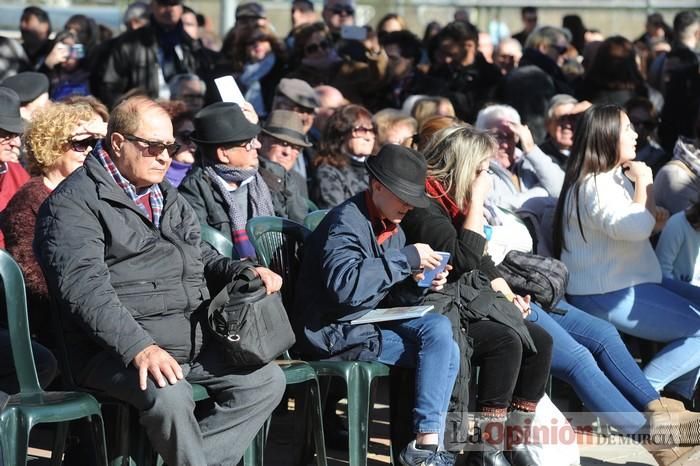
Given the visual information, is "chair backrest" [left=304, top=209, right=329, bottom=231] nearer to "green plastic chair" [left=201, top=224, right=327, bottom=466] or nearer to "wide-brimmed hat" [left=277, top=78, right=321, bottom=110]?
"green plastic chair" [left=201, top=224, right=327, bottom=466]

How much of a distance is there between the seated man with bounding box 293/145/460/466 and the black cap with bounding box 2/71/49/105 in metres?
2.31

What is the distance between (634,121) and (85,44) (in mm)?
4794

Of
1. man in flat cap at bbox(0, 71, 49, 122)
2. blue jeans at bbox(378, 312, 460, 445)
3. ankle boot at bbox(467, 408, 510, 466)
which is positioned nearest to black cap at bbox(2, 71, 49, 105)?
man in flat cap at bbox(0, 71, 49, 122)

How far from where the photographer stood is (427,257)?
192 inches

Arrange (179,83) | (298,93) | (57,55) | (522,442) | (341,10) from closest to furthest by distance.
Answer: (522,442), (298,93), (179,83), (57,55), (341,10)

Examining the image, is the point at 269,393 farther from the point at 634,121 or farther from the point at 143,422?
the point at 634,121

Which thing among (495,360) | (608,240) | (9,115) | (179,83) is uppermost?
(9,115)

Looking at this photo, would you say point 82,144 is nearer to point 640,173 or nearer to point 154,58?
point 640,173

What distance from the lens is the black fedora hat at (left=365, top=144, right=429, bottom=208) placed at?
4.89 meters

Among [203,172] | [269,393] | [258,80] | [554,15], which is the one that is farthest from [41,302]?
[554,15]

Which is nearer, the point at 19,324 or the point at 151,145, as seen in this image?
the point at 19,324

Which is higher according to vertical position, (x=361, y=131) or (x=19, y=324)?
(x=361, y=131)

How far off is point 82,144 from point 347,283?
140cm

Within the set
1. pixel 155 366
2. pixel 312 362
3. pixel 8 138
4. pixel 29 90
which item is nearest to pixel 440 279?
pixel 312 362
